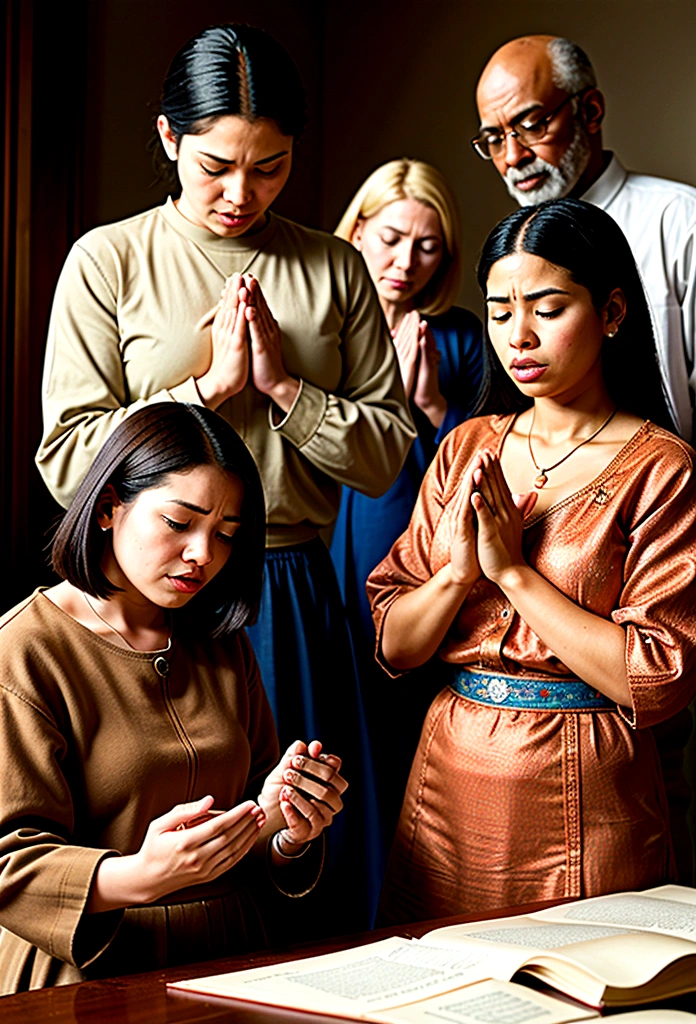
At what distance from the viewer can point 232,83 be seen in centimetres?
184

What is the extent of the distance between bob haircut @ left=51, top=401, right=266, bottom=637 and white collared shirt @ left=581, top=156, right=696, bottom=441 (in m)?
1.25

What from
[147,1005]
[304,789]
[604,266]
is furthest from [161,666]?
Answer: [604,266]

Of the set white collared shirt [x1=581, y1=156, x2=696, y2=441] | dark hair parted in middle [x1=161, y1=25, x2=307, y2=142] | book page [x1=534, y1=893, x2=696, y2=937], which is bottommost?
book page [x1=534, y1=893, x2=696, y2=937]

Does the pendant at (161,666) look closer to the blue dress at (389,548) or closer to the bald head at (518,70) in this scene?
the blue dress at (389,548)

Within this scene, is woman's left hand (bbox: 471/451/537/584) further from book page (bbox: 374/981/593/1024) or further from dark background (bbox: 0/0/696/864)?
dark background (bbox: 0/0/696/864)

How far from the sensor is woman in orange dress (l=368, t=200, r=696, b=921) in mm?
1627

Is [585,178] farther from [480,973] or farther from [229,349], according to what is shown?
[480,973]

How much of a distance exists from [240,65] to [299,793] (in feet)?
3.35

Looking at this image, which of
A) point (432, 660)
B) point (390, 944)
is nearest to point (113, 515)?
point (390, 944)

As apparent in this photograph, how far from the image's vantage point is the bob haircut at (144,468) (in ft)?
4.65

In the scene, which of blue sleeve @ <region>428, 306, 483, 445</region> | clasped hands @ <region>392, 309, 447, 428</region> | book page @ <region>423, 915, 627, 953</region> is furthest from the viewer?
blue sleeve @ <region>428, 306, 483, 445</region>

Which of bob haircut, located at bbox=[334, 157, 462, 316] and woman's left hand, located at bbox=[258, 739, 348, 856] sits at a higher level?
bob haircut, located at bbox=[334, 157, 462, 316]

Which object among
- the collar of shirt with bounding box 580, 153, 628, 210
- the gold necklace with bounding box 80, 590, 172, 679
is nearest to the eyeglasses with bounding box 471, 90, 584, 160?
the collar of shirt with bounding box 580, 153, 628, 210

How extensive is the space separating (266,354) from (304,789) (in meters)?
0.71
